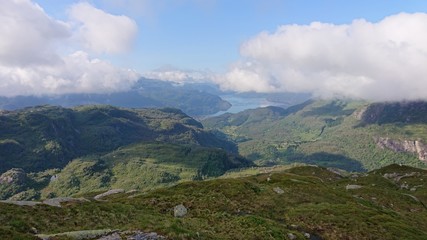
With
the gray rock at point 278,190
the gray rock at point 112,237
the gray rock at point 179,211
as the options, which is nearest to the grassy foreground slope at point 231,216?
the gray rock at point 278,190

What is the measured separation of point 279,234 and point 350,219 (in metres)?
17.5

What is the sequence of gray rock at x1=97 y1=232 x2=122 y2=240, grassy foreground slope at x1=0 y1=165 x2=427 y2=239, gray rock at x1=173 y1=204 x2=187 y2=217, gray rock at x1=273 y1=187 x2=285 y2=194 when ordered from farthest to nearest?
gray rock at x1=273 y1=187 x2=285 y2=194, gray rock at x1=173 y1=204 x2=187 y2=217, grassy foreground slope at x1=0 y1=165 x2=427 y2=239, gray rock at x1=97 y1=232 x2=122 y2=240

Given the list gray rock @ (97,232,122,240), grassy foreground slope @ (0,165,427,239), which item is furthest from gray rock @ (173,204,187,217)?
gray rock @ (97,232,122,240)

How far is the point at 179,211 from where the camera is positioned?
50219 millimetres

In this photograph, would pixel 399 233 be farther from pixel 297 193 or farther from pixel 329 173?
pixel 329 173

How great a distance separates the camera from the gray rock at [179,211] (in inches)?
1948

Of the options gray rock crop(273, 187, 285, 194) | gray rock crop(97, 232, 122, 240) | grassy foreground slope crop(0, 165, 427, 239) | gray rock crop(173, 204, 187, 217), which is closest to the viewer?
gray rock crop(97, 232, 122, 240)

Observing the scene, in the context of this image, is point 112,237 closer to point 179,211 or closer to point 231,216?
point 179,211

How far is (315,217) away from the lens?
53750 mm

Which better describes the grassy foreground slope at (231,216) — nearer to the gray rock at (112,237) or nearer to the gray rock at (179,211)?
the gray rock at (179,211)

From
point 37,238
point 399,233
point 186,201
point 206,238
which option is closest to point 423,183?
point 399,233

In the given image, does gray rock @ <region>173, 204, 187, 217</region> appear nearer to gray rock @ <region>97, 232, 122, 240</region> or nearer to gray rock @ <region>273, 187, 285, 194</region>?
gray rock @ <region>97, 232, 122, 240</region>

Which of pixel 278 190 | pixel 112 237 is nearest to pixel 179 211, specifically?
pixel 112 237

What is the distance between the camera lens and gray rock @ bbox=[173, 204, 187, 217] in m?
49.5
